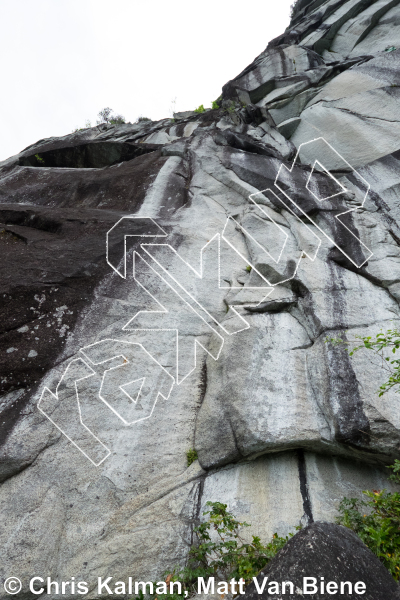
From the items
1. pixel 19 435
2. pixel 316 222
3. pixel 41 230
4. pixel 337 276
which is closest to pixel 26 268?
pixel 41 230

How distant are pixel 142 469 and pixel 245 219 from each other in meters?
6.41

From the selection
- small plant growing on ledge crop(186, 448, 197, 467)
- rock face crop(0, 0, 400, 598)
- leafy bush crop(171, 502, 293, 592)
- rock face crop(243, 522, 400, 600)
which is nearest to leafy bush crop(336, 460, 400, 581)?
rock face crop(0, 0, 400, 598)

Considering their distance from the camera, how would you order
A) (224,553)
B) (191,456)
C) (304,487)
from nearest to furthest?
(224,553) → (304,487) → (191,456)

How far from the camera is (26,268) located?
7.12 meters

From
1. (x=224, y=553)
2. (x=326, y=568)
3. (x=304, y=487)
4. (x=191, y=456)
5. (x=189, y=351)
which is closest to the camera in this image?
(x=326, y=568)

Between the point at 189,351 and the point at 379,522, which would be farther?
the point at 189,351

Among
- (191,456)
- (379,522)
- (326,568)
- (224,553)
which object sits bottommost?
(379,522)

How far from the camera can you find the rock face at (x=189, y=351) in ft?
16.2

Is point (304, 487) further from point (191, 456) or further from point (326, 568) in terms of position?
point (326, 568)

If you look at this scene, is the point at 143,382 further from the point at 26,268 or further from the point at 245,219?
the point at 245,219

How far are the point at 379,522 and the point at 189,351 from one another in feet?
12.5

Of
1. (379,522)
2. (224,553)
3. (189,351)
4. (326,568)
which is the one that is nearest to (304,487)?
(379,522)

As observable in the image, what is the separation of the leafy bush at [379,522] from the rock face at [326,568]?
767 millimetres

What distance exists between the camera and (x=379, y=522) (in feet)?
14.4
